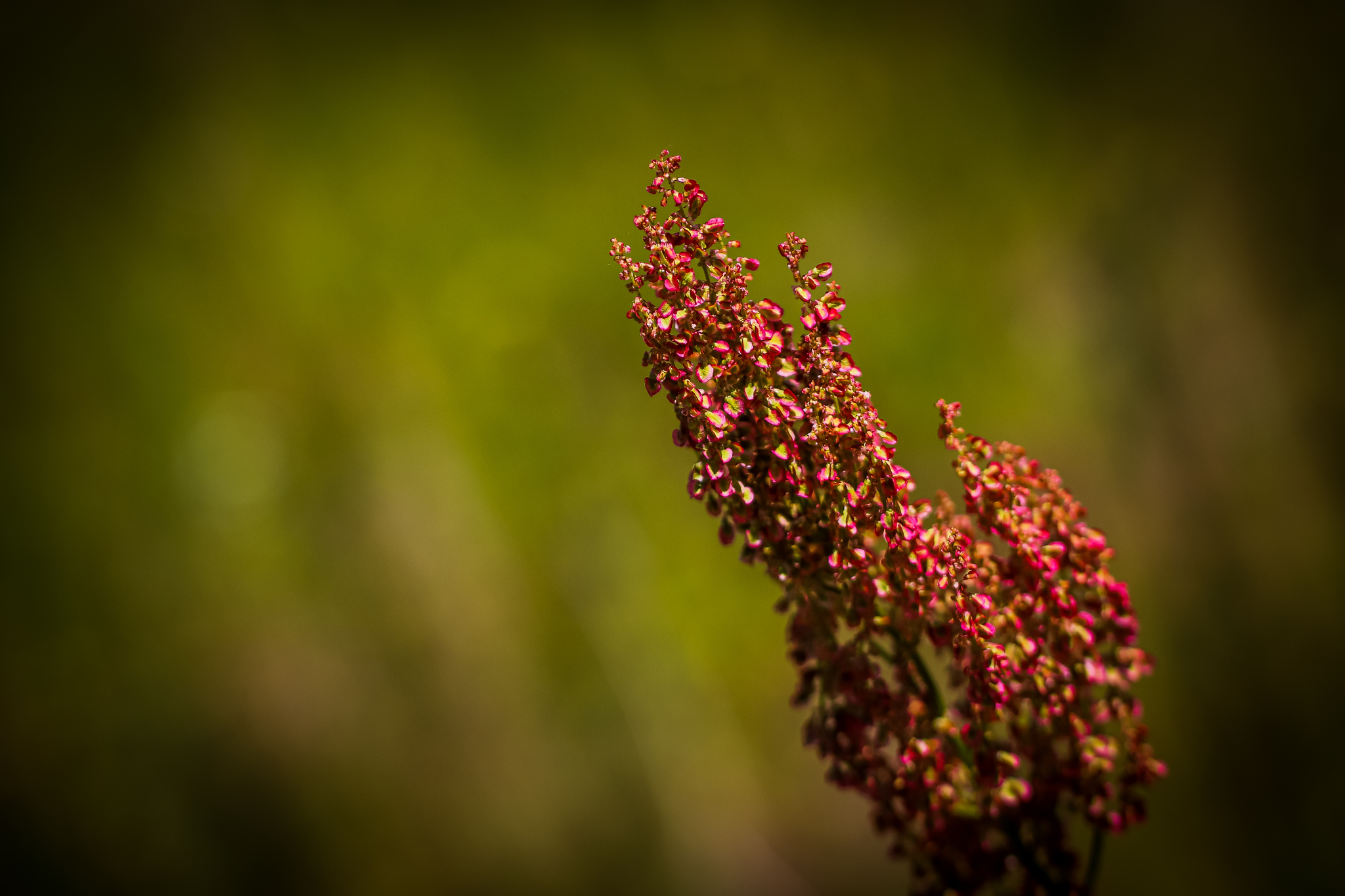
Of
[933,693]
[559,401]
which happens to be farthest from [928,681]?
[559,401]

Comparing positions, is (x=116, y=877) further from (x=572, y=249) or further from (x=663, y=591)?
(x=572, y=249)

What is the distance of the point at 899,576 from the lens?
0.53 meters

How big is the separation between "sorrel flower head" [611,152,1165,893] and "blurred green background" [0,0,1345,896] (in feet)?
3.07

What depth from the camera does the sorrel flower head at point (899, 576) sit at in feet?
Answer: 1.64

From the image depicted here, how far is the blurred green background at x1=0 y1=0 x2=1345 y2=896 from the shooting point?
4.60ft

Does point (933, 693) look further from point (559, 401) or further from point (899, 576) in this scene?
point (559, 401)

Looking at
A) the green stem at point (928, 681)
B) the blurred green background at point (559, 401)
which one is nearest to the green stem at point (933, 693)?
the green stem at point (928, 681)

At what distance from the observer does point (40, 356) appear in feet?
4.66

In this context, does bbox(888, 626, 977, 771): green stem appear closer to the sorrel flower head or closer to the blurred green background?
the sorrel flower head

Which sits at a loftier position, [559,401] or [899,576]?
[559,401]

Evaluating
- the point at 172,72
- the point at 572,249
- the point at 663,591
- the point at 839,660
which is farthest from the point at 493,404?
the point at 839,660

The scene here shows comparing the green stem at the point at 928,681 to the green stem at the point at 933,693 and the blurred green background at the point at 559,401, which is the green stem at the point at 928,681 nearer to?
the green stem at the point at 933,693

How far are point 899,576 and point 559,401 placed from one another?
1.11 metres

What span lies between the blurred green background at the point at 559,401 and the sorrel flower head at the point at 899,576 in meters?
0.94
